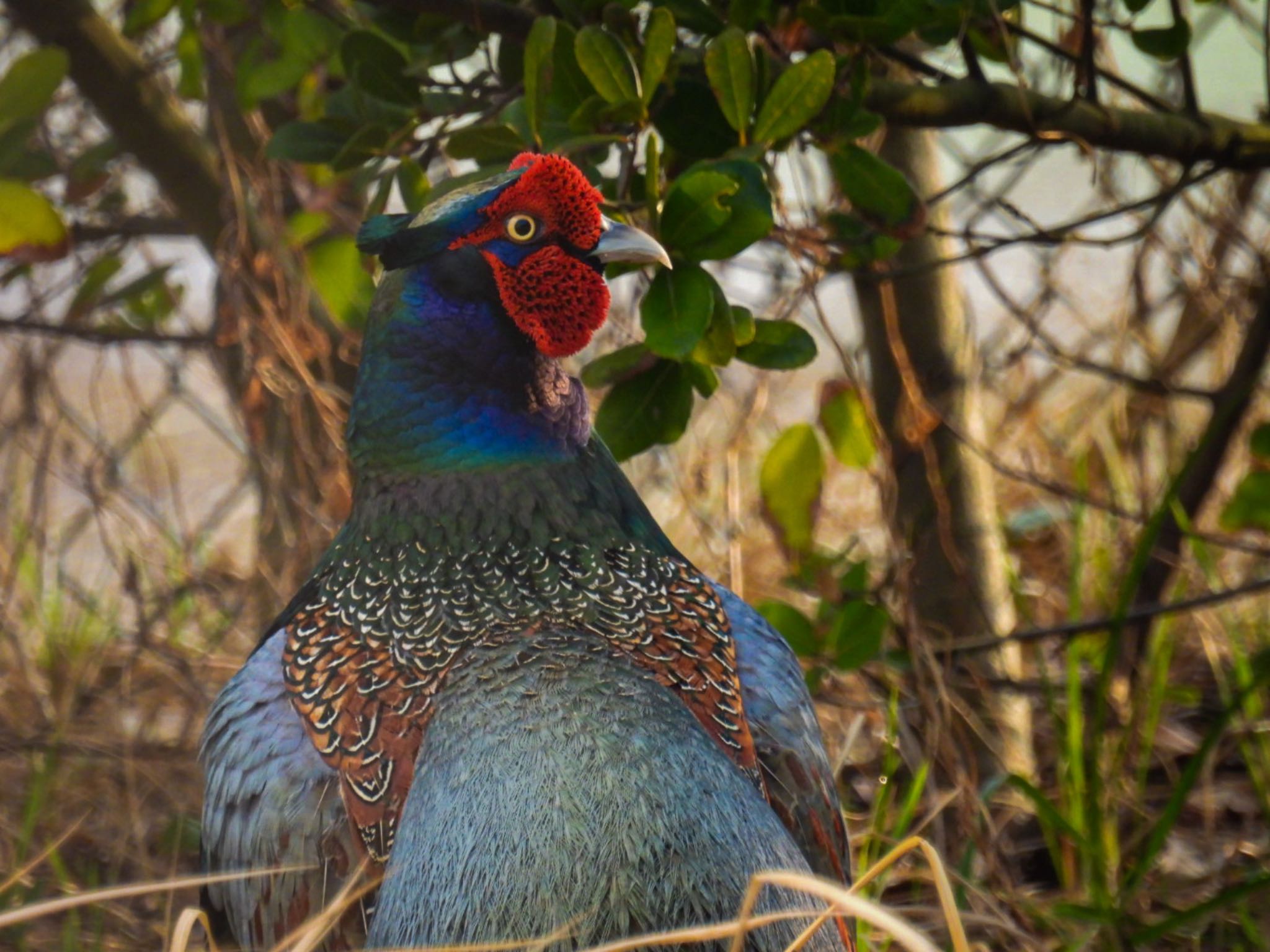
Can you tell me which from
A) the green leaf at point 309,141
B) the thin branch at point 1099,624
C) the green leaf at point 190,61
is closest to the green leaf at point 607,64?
the green leaf at point 309,141

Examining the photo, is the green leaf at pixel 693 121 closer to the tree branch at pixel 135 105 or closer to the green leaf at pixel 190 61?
the green leaf at pixel 190 61

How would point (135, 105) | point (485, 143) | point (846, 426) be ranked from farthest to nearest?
point (135, 105)
point (846, 426)
point (485, 143)

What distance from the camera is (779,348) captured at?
7.23ft

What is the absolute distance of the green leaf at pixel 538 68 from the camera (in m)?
1.97

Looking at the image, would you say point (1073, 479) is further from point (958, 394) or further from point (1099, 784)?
point (1099, 784)

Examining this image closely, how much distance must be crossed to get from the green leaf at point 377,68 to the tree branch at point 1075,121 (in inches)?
29.6

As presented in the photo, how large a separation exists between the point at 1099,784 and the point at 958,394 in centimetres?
89

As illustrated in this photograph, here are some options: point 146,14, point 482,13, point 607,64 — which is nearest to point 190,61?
point 146,14

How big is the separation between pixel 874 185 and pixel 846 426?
0.75 metres

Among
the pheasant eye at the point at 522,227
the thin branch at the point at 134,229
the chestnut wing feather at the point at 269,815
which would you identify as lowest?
the chestnut wing feather at the point at 269,815

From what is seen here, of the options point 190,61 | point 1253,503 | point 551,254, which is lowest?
point 1253,503

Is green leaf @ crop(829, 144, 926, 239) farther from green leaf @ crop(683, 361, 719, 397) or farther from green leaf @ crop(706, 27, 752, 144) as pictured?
green leaf @ crop(683, 361, 719, 397)

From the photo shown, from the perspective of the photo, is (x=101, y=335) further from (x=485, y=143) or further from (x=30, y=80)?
(x=485, y=143)

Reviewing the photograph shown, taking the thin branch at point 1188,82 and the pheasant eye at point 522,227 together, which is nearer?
the pheasant eye at point 522,227
